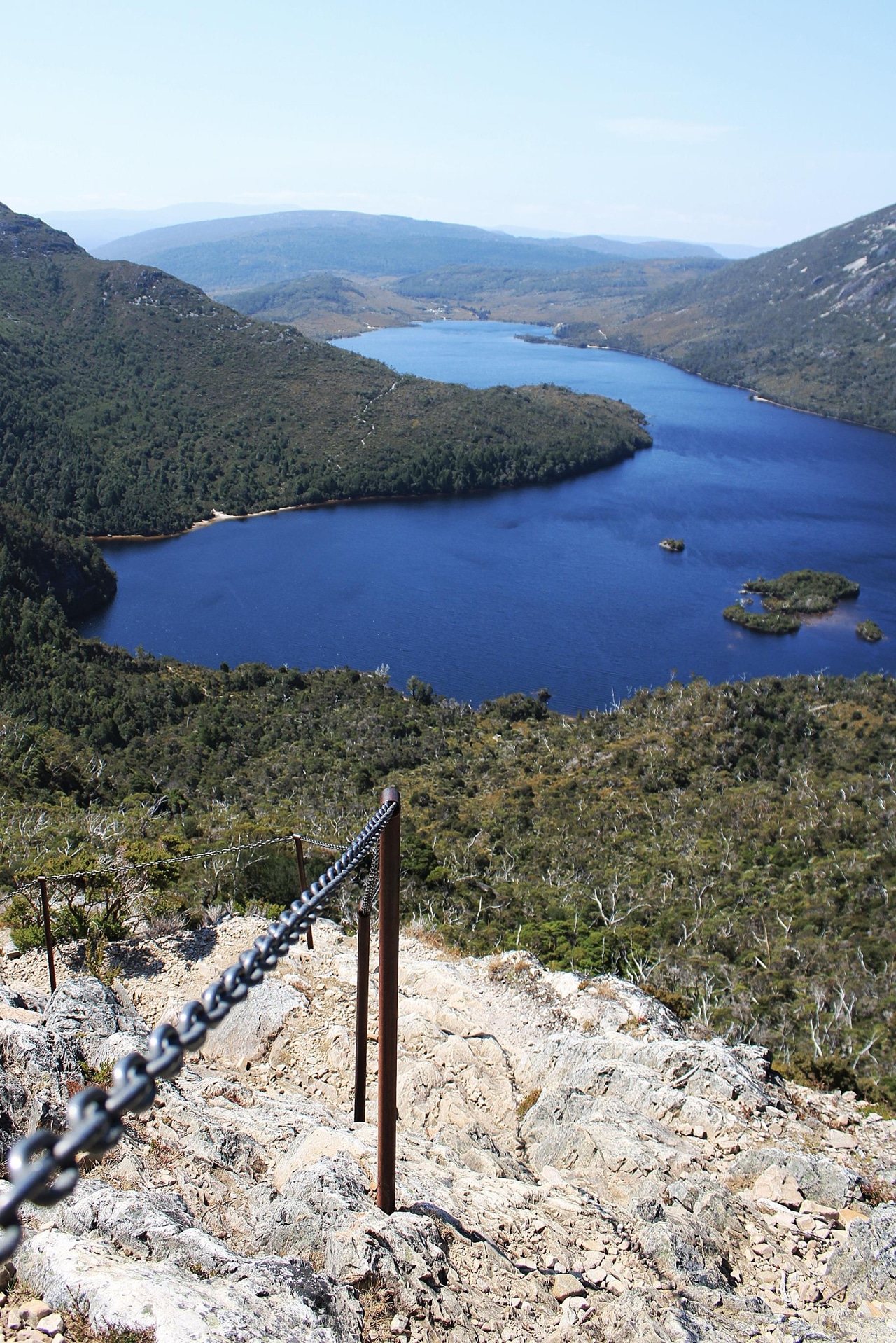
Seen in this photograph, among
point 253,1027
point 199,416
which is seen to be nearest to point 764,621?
point 253,1027

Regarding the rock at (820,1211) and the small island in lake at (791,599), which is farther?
the small island in lake at (791,599)

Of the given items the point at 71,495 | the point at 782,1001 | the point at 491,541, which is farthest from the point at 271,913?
the point at 71,495

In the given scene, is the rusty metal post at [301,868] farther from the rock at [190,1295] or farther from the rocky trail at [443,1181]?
the rock at [190,1295]

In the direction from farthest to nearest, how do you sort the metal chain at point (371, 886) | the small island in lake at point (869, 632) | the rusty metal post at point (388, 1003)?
the small island in lake at point (869, 632), the metal chain at point (371, 886), the rusty metal post at point (388, 1003)

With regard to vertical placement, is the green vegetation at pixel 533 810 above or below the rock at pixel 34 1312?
below

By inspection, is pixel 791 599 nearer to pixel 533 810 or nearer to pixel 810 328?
pixel 533 810

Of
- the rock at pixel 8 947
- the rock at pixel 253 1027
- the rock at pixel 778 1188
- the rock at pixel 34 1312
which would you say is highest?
the rock at pixel 34 1312

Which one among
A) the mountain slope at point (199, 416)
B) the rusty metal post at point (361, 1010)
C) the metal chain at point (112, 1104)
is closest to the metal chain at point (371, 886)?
the rusty metal post at point (361, 1010)
